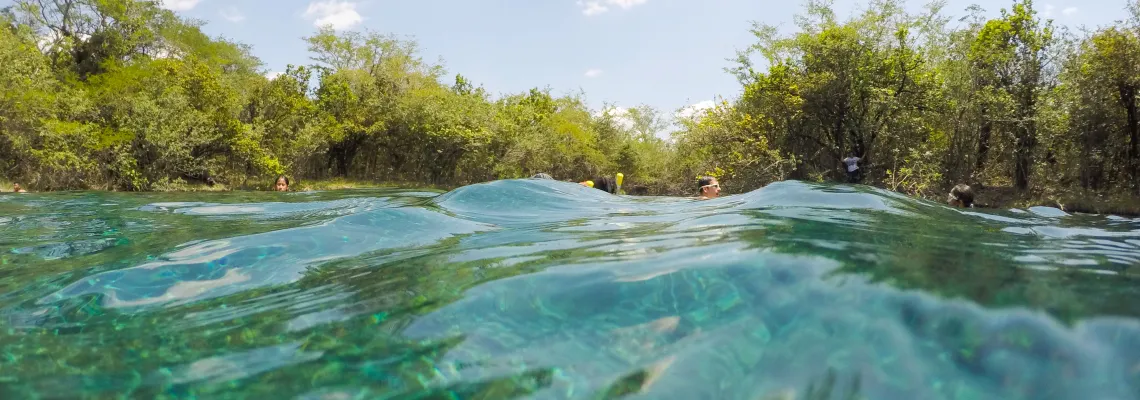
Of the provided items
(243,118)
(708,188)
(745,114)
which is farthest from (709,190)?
(243,118)

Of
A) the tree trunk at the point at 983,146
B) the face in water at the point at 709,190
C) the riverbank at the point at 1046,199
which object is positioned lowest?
the riverbank at the point at 1046,199

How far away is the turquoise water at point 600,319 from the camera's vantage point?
1.72 metres

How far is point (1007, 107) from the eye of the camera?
1872 cm

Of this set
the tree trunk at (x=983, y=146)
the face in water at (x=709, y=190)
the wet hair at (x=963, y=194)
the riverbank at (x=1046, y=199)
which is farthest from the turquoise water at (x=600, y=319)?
the tree trunk at (x=983, y=146)

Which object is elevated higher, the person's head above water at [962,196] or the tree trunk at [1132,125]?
the tree trunk at [1132,125]

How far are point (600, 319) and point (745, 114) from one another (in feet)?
73.8

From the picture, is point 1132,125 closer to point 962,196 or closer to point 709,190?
point 962,196

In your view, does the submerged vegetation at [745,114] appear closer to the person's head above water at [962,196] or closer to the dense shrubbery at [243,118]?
the dense shrubbery at [243,118]

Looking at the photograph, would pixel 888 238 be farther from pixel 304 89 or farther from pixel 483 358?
pixel 304 89

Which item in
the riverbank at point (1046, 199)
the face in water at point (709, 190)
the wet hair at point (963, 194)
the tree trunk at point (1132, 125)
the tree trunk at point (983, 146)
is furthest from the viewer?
the tree trunk at point (983, 146)

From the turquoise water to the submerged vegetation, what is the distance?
17326 mm

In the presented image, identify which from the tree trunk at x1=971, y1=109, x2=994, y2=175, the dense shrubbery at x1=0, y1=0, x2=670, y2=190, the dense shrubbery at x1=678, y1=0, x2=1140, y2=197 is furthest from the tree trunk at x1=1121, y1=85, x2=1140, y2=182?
the dense shrubbery at x1=0, y1=0, x2=670, y2=190

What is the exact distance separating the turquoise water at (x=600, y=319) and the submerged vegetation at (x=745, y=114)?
1733 cm

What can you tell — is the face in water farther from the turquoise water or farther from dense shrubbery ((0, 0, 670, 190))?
dense shrubbery ((0, 0, 670, 190))
